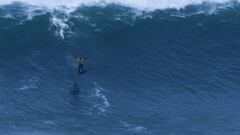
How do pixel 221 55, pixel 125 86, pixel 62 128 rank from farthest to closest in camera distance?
pixel 221 55 → pixel 125 86 → pixel 62 128

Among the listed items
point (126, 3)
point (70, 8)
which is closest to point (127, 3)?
point (126, 3)

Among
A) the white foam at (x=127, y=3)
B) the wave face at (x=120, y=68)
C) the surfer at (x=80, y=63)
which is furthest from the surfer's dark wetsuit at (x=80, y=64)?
the white foam at (x=127, y=3)

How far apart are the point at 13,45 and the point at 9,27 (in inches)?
174

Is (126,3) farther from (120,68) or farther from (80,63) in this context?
(80,63)

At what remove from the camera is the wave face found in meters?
121

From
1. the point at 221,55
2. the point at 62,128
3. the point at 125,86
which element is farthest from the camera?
the point at 221,55

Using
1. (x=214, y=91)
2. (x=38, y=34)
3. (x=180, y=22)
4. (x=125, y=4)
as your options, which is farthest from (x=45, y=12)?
(x=214, y=91)

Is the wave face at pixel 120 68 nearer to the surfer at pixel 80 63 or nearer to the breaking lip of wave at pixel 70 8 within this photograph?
the breaking lip of wave at pixel 70 8

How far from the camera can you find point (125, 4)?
5714 inches

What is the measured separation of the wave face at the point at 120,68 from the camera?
396 feet

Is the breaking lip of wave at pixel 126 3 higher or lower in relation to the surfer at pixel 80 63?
higher

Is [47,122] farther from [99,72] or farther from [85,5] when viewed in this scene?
[85,5]

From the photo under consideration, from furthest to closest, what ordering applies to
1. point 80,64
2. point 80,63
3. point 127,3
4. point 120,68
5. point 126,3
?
point 126,3 → point 127,3 → point 120,68 → point 80,64 → point 80,63

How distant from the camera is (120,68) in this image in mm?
132125
